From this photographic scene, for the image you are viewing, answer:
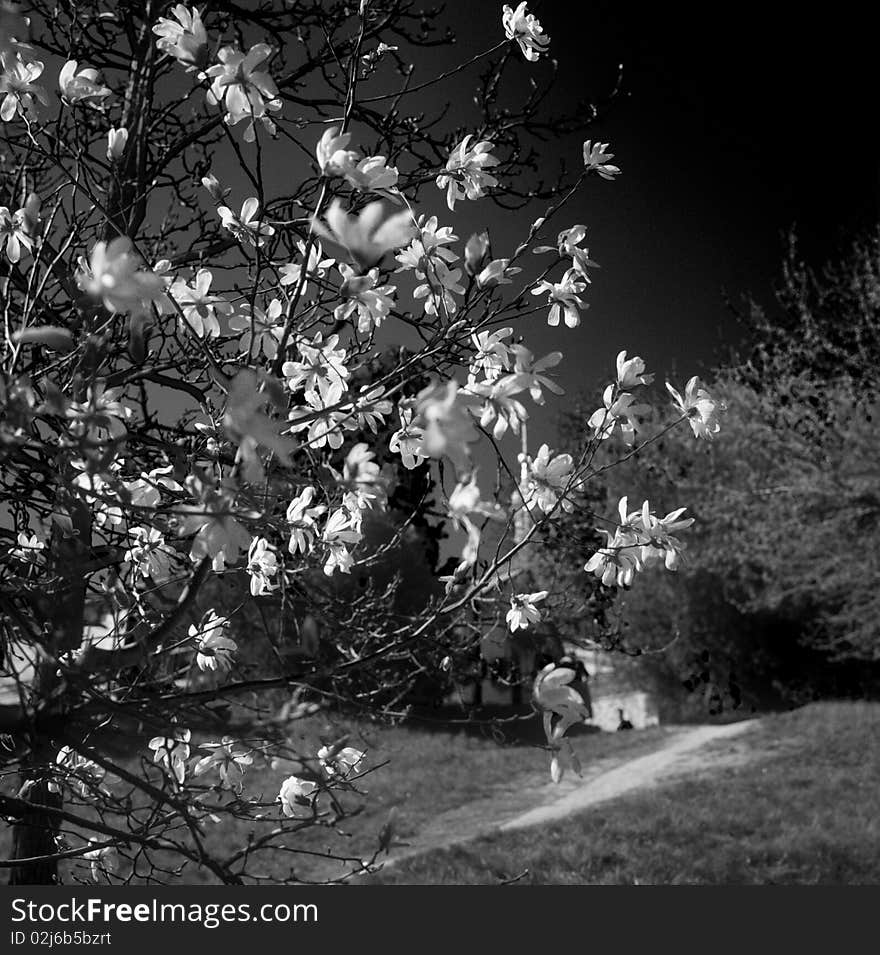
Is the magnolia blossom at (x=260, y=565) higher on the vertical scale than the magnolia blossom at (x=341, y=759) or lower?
higher

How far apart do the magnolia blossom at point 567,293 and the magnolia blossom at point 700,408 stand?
10.4 inches

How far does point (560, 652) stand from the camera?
3162mm

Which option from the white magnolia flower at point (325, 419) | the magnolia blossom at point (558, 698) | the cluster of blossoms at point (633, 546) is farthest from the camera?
the cluster of blossoms at point (633, 546)

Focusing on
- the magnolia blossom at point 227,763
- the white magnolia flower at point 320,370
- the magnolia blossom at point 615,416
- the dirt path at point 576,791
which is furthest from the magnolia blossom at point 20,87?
the dirt path at point 576,791

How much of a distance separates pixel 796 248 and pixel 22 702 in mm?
10853

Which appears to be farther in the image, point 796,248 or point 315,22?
point 796,248

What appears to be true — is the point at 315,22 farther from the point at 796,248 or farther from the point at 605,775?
the point at 796,248

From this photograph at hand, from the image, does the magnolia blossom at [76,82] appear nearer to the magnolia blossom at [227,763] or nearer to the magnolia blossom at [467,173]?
the magnolia blossom at [467,173]

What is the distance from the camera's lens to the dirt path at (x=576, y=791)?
284 inches

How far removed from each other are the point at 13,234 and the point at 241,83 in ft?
2.88

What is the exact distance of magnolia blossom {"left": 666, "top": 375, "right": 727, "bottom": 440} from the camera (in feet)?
6.53

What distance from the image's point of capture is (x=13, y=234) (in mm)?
2135

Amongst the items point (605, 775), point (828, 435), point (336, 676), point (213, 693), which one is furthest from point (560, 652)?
point (828, 435)

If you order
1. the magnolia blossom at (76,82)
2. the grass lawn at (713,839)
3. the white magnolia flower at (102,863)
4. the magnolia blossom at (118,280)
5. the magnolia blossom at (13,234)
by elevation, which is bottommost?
the grass lawn at (713,839)
